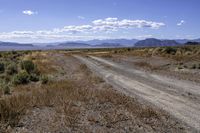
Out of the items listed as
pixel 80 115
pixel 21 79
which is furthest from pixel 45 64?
pixel 80 115

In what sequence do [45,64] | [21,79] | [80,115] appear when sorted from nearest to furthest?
1. [80,115]
2. [21,79]
3. [45,64]

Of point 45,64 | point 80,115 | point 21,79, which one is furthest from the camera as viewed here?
point 45,64

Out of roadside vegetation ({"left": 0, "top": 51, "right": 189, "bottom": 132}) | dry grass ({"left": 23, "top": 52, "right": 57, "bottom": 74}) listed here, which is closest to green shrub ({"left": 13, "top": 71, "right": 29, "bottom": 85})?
roadside vegetation ({"left": 0, "top": 51, "right": 189, "bottom": 132})

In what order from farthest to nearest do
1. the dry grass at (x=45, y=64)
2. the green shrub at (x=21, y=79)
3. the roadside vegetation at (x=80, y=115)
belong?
the dry grass at (x=45, y=64), the green shrub at (x=21, y=79), the roadside vegetation at (x=80, y=115)

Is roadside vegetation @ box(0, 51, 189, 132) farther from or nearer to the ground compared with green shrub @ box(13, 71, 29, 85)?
farther from the ground

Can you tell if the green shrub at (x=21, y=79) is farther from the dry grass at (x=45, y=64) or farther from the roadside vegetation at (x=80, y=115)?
the dry grass at (x=45, y=64)

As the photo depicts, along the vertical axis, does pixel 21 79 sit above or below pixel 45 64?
above

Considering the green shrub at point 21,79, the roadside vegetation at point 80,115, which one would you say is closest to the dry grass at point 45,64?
the green shrub at point 21,79

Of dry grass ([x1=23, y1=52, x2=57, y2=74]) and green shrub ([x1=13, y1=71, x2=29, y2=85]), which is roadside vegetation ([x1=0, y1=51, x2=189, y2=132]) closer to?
green shrub ([x1=13, y1=71, x2=29, y2=85])

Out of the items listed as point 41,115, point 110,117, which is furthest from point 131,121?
point 41,115

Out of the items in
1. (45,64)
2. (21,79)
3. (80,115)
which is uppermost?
(80,115)

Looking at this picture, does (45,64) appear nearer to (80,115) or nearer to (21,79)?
(21,79)

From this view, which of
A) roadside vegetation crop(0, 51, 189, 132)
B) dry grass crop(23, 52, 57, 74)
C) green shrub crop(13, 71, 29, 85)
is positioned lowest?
dry grass crop(23, 52, 57, 74)

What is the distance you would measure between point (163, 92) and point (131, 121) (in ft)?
23.3
